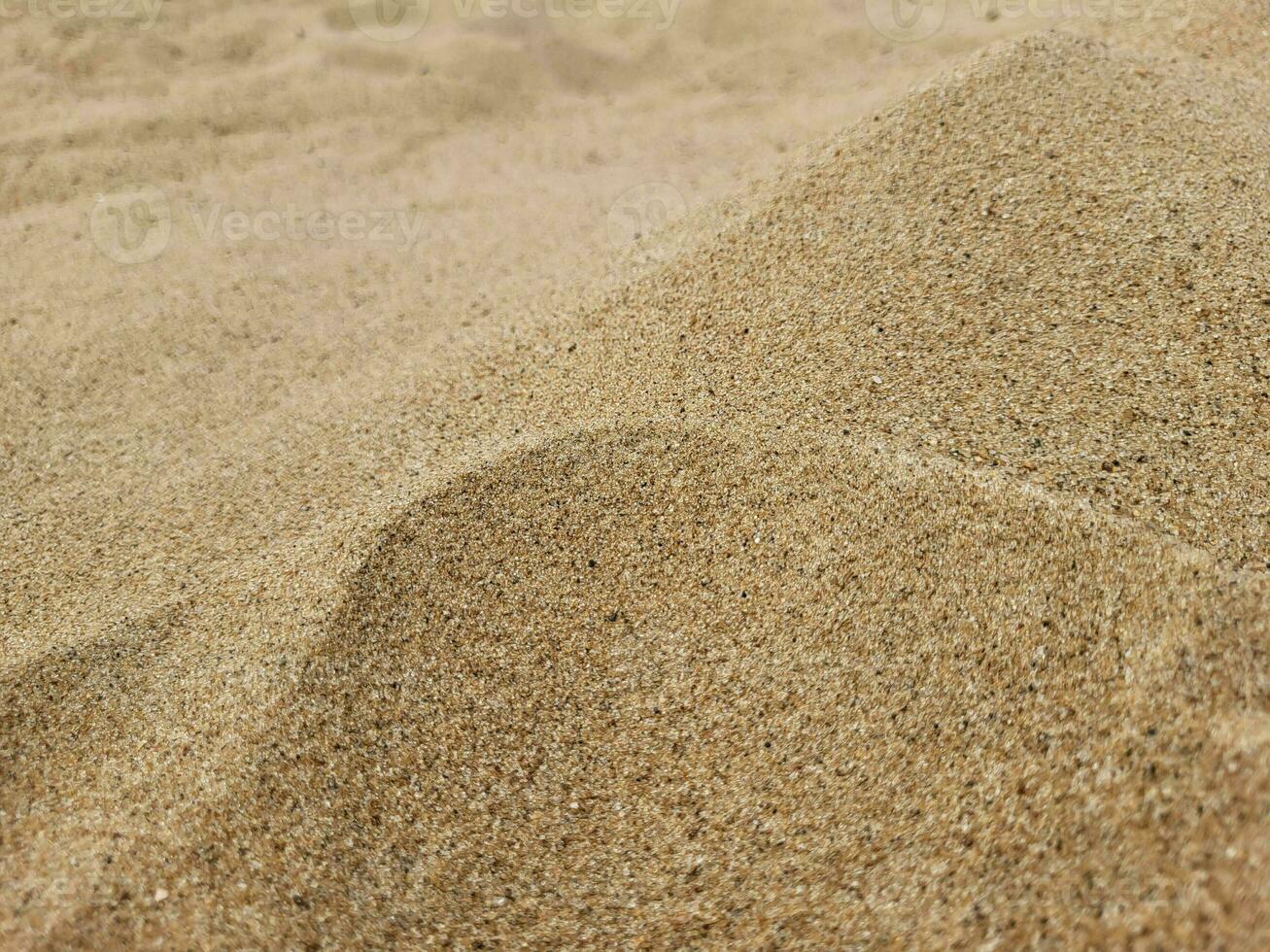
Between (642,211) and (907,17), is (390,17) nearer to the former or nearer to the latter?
(642,211)

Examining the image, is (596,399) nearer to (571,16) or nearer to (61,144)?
(61,144)

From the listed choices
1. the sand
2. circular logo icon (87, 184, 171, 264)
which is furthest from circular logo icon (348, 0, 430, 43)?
the sand

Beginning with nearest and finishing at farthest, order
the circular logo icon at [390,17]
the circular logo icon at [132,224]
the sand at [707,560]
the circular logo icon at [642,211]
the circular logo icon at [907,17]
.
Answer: the sand at [707,560], the circular logo icon at [642,211], the circular logo icon at [132,224], the circular logo icon at [907,17], the circular logo icon at [390,17]

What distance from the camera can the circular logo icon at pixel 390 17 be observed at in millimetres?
5277

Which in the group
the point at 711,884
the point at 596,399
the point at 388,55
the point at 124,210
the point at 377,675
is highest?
the point at 388,55

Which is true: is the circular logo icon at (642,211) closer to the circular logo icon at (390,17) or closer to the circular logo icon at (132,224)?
the circular logo icon at (132,224)

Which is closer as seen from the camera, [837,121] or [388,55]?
[837,121]

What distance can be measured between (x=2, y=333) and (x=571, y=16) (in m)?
3.81

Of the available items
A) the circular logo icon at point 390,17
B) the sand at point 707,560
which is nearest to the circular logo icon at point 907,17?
the sand at point 707,560

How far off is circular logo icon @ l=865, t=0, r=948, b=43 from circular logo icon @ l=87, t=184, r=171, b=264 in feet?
13.3

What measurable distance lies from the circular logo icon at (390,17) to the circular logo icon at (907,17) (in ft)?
9.16

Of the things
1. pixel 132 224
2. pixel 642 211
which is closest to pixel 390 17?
pixel 132 224

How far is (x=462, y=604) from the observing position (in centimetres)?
208

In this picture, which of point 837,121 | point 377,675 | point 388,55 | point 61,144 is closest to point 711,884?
point 377,675
